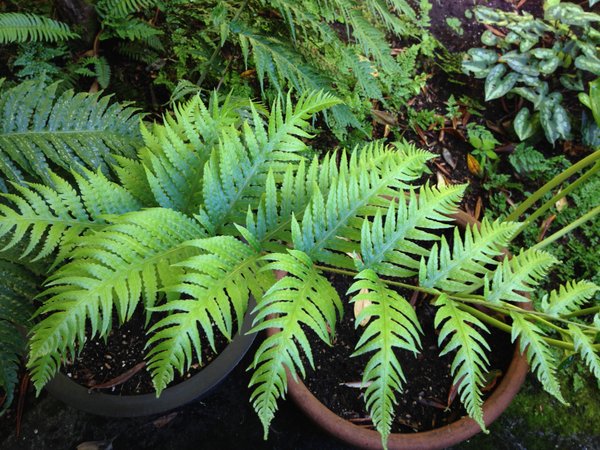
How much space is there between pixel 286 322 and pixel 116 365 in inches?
39.0

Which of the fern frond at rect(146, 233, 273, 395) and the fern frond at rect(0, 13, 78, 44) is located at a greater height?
the fern frond at rect(0, 13, 78, 44)

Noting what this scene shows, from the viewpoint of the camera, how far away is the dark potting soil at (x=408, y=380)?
6.39ft

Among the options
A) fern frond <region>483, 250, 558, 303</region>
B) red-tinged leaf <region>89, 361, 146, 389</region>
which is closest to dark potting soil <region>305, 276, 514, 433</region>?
red-tinged leaf <region>89, 361, 146, 389</region>

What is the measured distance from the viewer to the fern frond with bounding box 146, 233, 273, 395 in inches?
42.5

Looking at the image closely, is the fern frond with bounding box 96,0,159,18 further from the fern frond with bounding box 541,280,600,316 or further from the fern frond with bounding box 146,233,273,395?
the fern frond with bounding box 541,280,600,316

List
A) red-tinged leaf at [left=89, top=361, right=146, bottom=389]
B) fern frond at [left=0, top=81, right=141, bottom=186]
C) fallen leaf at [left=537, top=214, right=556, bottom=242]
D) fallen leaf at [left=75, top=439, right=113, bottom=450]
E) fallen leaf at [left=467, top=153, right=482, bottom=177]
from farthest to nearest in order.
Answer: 1. fallen leaf at [left=467, top=153, right=482, bottom=177]
2. fallen leaf at [left=537, top=214, right=556, bottom=242]
3. fallen leaf at [left=75, top=439, right=113, bottom=450]
4. red-tinged leaf at [left=89, top=361, right=146, bottom=389]
5. fern frond at [left=0, top=81, right=141, bottom=186]

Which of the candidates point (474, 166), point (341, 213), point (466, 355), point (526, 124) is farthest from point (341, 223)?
point (526, 124)

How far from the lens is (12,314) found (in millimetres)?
1427

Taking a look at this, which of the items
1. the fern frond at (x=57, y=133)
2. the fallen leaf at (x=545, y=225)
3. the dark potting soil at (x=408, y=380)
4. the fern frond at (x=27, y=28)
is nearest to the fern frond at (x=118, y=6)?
the fern frond at (x=27, y=28)

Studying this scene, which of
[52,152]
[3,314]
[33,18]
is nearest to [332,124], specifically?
[52,152]

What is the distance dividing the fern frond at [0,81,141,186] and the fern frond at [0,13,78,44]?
0.91 ft

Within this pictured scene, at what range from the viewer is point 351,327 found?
2.05 metres

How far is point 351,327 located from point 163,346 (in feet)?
3.68

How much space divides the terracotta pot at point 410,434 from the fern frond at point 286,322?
0.75m
